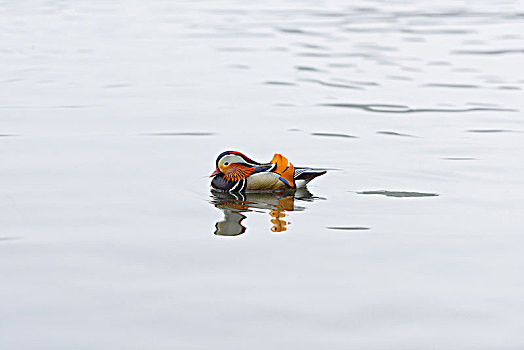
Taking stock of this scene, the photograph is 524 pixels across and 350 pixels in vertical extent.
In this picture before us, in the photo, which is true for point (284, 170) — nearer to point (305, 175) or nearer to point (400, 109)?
point (305, 175)

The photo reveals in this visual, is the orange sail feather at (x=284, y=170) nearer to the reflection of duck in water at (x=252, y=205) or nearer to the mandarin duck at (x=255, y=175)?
the mandarin duck at (x=255, y=175)

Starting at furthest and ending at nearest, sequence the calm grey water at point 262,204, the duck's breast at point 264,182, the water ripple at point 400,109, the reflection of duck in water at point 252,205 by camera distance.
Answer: the water ripple at point 400,109 → the duck's breast at point 264,182 → the reflection of duck in water at point 252,205 → the calm grey water at point 262,204

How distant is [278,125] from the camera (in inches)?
520

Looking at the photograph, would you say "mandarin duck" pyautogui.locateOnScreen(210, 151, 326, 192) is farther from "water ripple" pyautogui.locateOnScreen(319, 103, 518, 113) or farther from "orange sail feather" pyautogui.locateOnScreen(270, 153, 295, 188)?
"water ripple" pyautogui.locateOnScreen(319, 103, 518, 113)

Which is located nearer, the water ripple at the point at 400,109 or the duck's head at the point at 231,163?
the duck's head at the point at 231,163

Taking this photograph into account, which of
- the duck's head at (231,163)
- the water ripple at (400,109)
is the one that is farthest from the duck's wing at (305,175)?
the water ripple at (400,109)

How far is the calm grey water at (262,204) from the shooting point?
614cm

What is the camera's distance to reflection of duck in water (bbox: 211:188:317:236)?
8266mm

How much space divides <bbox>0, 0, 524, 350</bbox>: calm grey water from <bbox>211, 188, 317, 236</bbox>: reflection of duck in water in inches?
1.4

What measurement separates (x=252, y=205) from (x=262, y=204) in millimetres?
100

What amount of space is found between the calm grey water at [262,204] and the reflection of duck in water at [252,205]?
1.4 inches

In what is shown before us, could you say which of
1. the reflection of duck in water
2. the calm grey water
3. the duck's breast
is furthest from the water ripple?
the duck's breast

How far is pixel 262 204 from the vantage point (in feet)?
29.8

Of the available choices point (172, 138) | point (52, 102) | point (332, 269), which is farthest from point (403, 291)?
point (52, 102)
